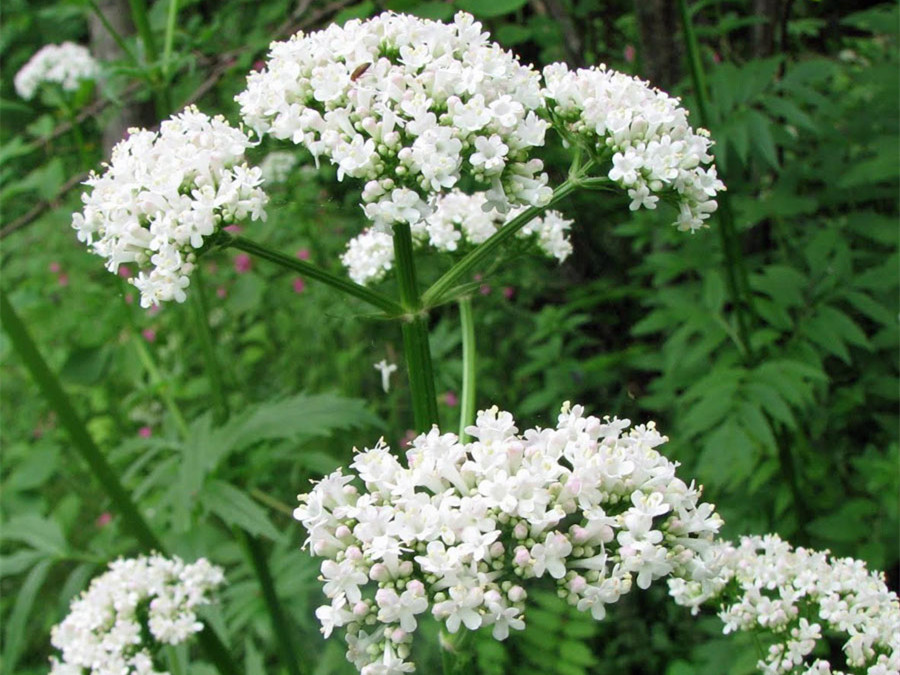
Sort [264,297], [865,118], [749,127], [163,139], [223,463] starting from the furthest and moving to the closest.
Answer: [264,297]
[865,118]
[749,127]
[223,463]
[163,139]

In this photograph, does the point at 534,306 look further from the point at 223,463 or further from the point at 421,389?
the point at 421,389

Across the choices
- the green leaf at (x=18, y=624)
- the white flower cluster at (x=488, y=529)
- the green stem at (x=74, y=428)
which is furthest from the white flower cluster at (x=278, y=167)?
the white flower cluster at (x=488, y=529)

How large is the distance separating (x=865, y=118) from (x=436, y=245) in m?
2.32

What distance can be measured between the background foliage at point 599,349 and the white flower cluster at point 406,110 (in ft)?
0.68

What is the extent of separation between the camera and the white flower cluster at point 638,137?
66.1 inches

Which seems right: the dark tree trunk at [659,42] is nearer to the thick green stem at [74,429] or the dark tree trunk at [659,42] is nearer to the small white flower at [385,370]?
the small white flower at [385,370]

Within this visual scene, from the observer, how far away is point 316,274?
175 cm

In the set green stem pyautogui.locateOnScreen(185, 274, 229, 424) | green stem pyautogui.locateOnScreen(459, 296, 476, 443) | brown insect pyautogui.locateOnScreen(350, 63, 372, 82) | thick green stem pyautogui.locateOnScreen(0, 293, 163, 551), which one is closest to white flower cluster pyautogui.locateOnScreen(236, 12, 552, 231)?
brown insect pyautogui.locateOnScreen(350, 63, 372, 82)

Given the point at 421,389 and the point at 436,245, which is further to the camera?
the point at 436,245

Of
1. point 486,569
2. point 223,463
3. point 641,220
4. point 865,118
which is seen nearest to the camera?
point 486,569

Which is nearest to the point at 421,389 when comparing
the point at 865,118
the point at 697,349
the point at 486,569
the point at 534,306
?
the point at 486,569

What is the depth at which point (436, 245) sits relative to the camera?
7.50 ft

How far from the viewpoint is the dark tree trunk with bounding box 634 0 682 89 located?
4199 mm

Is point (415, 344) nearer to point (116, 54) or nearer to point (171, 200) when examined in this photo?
point (171, 200)
